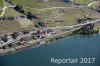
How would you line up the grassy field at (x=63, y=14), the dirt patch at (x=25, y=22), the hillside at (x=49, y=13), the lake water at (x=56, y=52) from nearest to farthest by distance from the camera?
the lake water at (x=56, y=52)
the dirt patch at (x=25, y=22)
the hillside at (x=49, y=13)
the grassy field at (x=63, y=14)

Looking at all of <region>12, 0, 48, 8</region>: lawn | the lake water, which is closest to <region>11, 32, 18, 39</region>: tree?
the lake water

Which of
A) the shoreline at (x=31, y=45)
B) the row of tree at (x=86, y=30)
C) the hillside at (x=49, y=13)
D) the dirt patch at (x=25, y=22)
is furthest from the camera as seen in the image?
the row of tree at (x=86, y=30)

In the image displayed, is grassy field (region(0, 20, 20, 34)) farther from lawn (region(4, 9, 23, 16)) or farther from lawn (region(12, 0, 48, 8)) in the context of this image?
lawn (region(12, 0, 48, 8))

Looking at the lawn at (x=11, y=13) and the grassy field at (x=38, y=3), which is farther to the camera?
the grassy field at (x=38, y=3)

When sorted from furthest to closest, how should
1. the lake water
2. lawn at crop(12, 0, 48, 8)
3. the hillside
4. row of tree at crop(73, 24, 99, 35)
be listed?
lawn at crop(12, 0, 48, 8)
row of tree at crop(73, 24, 99, 35)
the hillside
the lake water

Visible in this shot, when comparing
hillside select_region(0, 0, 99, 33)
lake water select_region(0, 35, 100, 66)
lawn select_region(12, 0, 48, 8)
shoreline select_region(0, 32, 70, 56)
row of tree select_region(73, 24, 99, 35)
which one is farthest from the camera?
lawn select_region(12, 0, 48, 8)

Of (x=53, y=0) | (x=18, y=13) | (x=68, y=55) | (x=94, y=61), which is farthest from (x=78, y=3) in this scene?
(x=94, y=61)

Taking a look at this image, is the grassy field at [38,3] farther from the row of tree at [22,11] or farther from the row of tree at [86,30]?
the row of tree at [86,30]

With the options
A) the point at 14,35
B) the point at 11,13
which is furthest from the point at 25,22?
the point at 14,35

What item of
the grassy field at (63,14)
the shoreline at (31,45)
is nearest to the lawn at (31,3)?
the grassy field at (63,14)

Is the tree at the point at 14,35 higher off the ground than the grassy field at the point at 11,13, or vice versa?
the grassy field at the point at 11,13
